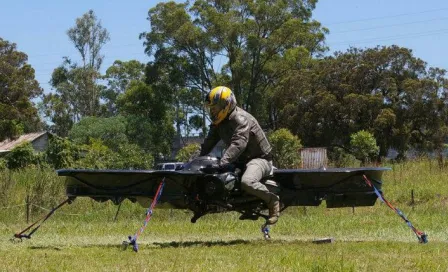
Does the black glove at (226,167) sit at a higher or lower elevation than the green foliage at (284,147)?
lower

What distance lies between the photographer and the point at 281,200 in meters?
10.8

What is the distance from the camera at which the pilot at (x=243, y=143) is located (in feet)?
32.4

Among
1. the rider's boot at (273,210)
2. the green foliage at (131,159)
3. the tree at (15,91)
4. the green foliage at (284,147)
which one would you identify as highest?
the tree at (15,91)

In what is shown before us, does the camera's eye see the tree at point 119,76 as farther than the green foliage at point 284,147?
Yes

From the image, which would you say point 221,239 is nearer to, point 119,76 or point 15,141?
point 15,141

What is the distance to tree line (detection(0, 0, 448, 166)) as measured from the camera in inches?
1927

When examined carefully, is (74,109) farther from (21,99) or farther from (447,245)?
(447,245)

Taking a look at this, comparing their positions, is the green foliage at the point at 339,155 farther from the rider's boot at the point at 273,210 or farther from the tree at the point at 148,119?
the rider's boot at the point at 273,210

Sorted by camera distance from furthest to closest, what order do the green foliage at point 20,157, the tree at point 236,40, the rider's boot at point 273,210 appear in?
the tree at point 236,40, the green foliage at point 20,157, the rider's boot at point 273,210

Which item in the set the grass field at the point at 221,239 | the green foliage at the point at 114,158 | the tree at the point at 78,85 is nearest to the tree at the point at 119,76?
the tree at the point at 78,85

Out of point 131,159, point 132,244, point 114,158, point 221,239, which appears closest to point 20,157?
point 114,158

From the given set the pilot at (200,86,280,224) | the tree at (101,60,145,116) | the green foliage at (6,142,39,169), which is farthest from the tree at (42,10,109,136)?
the pilot at (200,86,280,224)

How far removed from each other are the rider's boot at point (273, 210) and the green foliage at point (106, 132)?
47011 mm

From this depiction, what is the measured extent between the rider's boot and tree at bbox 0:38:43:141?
47406 mm
